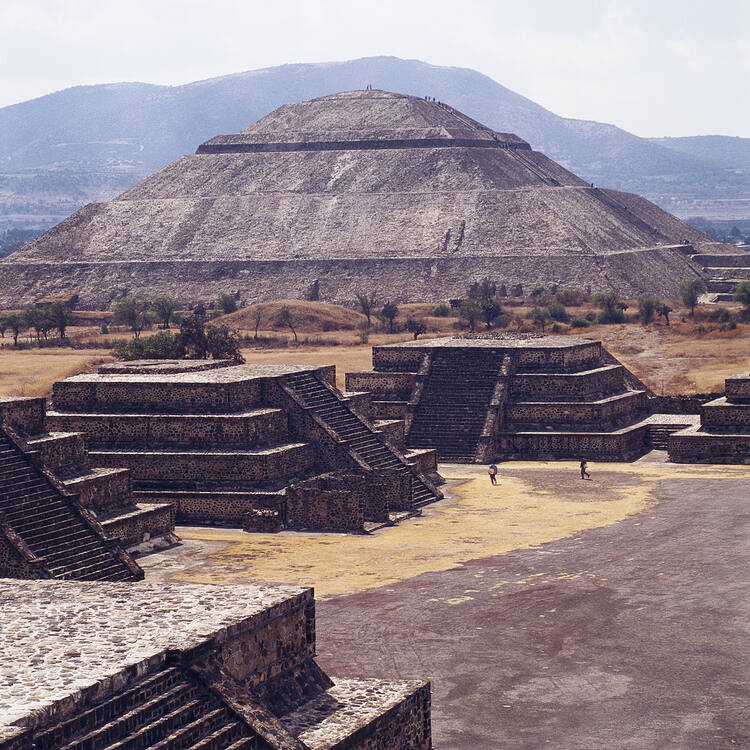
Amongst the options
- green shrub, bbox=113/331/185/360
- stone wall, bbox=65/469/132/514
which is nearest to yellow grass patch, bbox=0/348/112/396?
green shrub, bbox=113/331/185/360

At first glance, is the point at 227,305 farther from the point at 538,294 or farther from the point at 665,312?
the point at 665,312

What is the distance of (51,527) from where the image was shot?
1259 inches

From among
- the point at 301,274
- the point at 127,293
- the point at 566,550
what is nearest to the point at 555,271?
the point at 301,274

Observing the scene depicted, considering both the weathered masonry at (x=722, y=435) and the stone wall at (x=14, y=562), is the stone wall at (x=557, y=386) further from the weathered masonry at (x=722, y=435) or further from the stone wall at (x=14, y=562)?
the stone wall at (x=14, y=562)

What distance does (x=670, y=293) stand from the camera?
13275 cm

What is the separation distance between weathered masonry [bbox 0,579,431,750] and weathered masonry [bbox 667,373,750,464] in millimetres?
31675

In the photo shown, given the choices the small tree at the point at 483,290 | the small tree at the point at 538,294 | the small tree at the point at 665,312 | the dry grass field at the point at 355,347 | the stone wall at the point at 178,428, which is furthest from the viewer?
the small tree at the point at 538,294

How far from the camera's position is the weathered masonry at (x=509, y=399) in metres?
52.4

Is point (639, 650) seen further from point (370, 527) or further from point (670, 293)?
point (670, 293)

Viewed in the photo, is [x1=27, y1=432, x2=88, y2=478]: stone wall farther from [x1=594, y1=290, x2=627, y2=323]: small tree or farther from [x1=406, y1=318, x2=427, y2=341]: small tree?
[x1=594, y1=290, x2=627, y2=323]: small tree

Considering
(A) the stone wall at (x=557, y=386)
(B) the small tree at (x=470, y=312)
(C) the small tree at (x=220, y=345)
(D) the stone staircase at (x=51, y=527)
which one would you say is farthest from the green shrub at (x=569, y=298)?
(D) the stone staircase at (x=51, y=527)

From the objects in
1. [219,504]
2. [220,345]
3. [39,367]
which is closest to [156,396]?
[219,504]

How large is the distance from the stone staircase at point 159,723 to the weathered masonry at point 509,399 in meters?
34.0

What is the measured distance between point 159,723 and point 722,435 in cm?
3697
